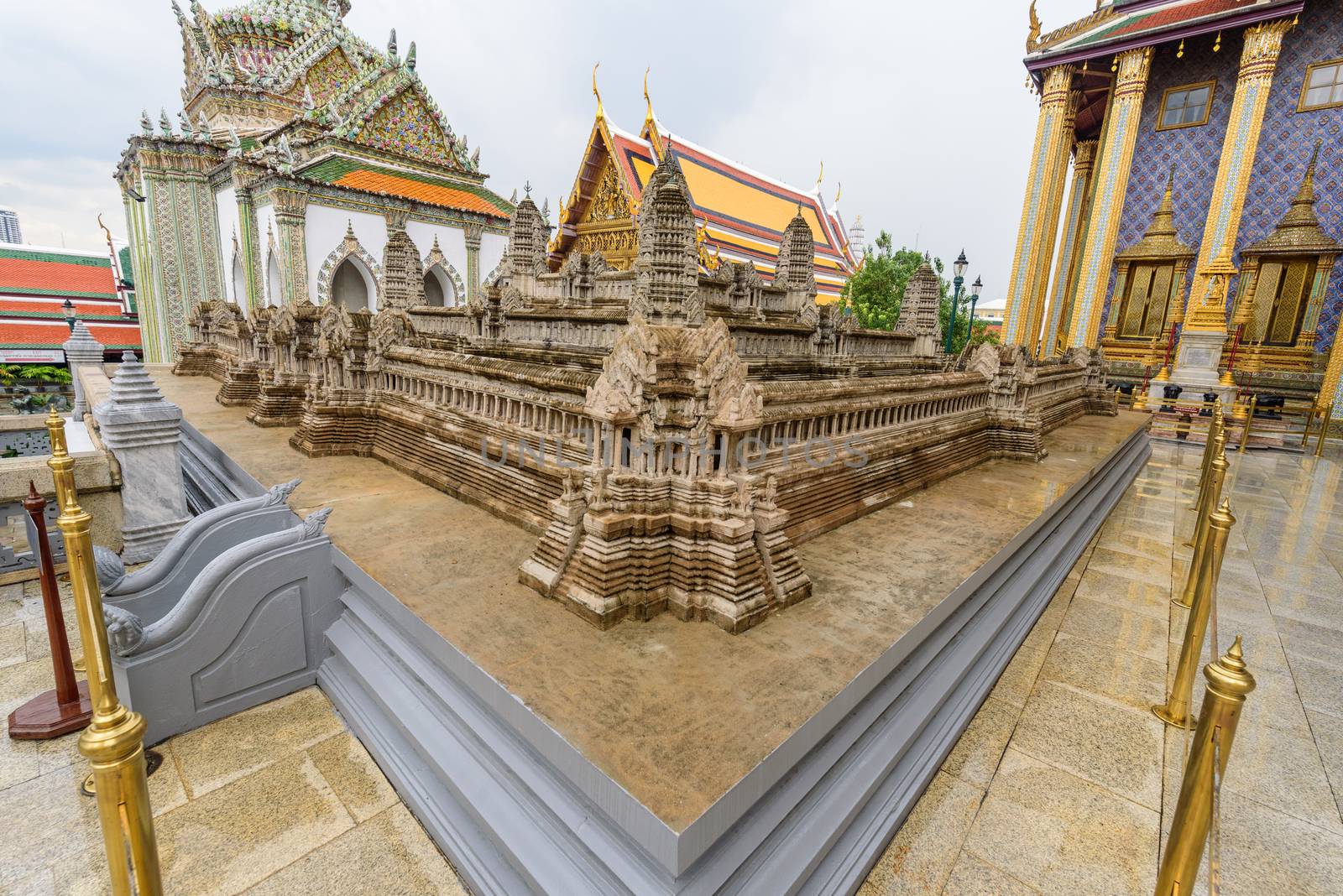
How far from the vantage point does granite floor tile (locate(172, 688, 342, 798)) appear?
137 inches

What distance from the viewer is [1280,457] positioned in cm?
1480

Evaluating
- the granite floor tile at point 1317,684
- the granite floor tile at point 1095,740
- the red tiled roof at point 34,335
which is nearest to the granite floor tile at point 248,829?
the granite floor tile at point 1095,740

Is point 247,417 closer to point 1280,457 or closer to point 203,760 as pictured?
point 203,760

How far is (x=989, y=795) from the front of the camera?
345cm

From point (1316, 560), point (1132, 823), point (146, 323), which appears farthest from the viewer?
point (146, 323)

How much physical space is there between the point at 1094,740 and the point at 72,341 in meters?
17.5

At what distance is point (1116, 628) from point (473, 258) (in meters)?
25.7

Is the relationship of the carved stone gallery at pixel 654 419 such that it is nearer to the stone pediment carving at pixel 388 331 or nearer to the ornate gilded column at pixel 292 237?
the stone pediment carving at pixel 388 331

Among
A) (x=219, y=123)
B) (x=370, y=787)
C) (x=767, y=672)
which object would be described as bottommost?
(x=370, y=787)

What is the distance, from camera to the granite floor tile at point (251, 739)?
3471 millimetres

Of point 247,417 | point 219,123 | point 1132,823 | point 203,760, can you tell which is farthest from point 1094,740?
point 219,123

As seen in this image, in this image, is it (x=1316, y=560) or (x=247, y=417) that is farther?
(x=247, y=417)

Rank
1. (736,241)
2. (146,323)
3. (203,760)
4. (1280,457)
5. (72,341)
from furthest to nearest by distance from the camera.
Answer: (736,241), (146,323), (1280,457), (72,341), (203,760)

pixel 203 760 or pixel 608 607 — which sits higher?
pixel 608 607
